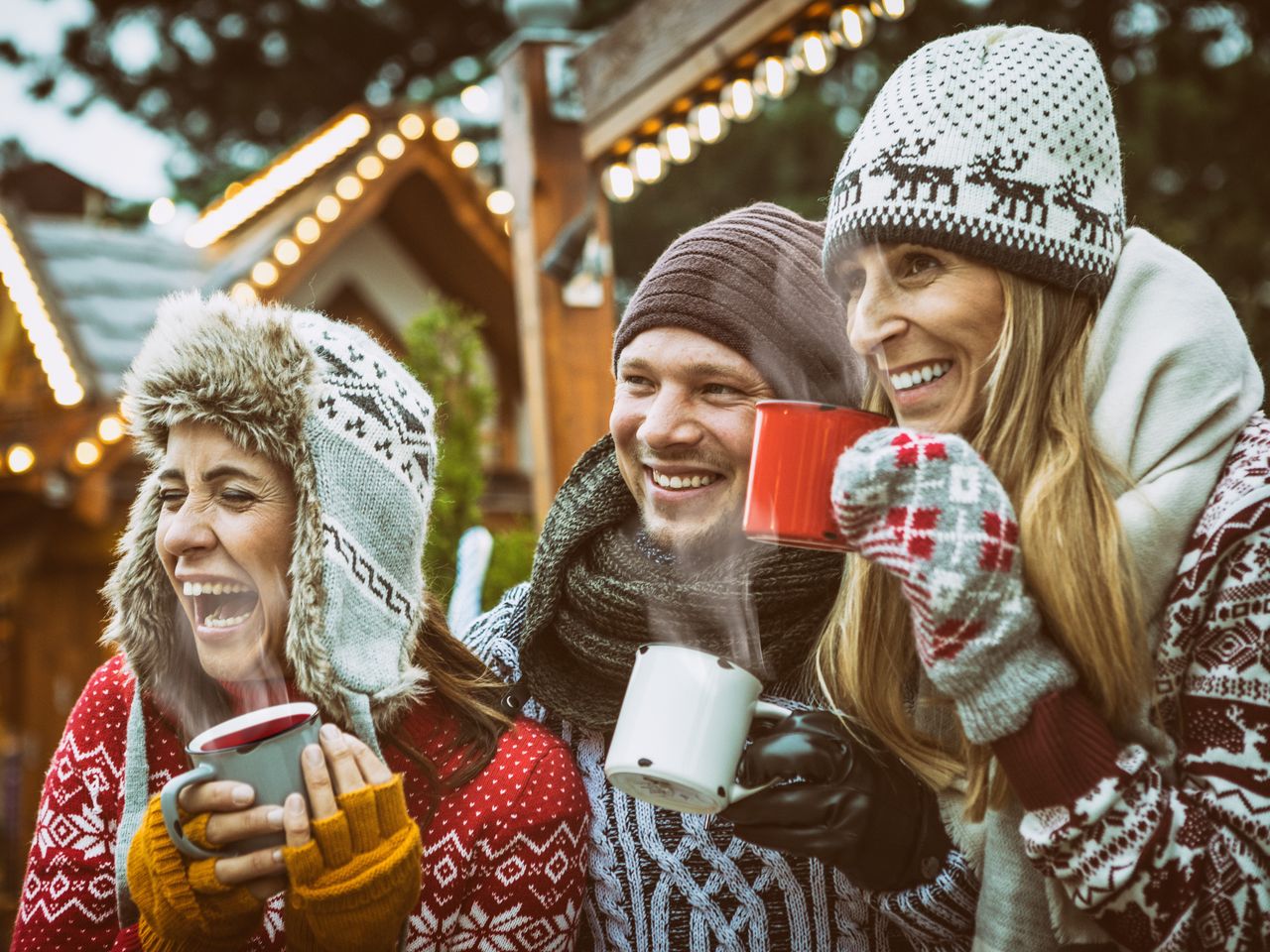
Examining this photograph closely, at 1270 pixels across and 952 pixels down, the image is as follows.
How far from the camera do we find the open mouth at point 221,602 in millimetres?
2207

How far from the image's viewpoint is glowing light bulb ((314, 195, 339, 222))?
885 centimetres

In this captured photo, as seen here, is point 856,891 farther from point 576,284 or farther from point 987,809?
point 576,284

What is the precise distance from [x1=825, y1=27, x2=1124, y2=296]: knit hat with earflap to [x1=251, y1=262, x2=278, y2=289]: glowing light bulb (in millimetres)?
7033

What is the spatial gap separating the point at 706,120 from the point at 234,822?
3837 millimetres

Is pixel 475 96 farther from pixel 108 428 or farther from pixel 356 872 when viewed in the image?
pixel 356 872

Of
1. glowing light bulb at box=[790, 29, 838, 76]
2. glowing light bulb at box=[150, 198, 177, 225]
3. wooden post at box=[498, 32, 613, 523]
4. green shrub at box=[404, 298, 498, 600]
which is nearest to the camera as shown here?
green shrub at box=[404, 298, 498, 600]

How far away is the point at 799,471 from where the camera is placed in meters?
1.77

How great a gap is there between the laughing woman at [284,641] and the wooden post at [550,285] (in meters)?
3.24

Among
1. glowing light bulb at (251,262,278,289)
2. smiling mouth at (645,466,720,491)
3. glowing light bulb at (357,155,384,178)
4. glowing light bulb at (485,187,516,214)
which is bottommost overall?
smiling mouth at (645,466,720,491)

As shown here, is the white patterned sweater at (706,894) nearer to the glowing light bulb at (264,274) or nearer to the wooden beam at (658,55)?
the wooden beam at (658,55)

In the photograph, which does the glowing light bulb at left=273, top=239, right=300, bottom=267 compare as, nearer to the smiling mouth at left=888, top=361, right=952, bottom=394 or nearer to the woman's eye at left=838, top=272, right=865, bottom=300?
the woman's eye at left=838, top=272, right=865, bottom=300

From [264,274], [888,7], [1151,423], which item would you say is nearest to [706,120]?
[888,7]

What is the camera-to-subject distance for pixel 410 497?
233 centimetres

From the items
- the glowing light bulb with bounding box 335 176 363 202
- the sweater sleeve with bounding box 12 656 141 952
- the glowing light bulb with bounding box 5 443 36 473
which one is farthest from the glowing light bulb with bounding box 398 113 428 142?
the sweater sleeve with bounding box 12 656 141 952
